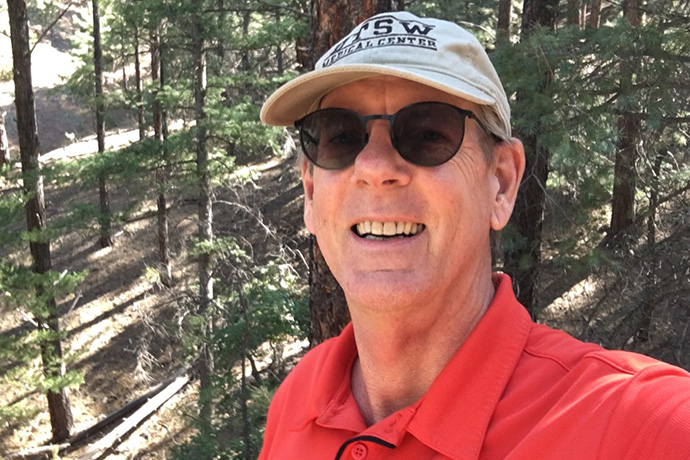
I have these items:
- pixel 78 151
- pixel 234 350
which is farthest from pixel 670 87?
pixel 78 151

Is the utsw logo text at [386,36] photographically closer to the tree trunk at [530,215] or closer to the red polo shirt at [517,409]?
the red polo shirt at [517,409]

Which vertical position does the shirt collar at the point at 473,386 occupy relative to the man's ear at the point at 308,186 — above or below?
below

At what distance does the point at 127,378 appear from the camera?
15.9 meters

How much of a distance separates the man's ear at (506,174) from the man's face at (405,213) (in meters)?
0.04

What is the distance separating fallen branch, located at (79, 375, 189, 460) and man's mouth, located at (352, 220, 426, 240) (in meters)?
12.3

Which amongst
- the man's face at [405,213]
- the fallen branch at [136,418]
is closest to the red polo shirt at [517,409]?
the man's face at [405,213]

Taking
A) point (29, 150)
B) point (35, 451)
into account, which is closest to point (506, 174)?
point (29, 150)

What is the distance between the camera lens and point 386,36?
4.97 ft

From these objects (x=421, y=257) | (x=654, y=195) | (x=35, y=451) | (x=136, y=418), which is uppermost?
(x=421, y=257)

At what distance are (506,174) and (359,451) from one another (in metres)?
0.83

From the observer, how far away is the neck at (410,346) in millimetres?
1547

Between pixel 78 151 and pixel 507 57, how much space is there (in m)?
24.7

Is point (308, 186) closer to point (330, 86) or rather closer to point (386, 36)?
point (330, 86)

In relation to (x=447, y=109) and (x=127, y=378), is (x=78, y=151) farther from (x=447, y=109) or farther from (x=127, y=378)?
(x=447, y=109)
